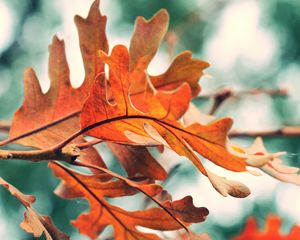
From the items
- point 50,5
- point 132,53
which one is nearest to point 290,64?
point 50,5

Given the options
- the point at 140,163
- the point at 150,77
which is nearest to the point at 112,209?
the point at 140,163

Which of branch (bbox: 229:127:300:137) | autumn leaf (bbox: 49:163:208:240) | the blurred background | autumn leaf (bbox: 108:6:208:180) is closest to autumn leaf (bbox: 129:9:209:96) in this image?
autumn leaf (bbox: 108:6:208:180)

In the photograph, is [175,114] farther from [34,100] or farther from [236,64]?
[236,64]

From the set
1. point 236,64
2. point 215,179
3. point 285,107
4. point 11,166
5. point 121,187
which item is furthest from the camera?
point 236,64

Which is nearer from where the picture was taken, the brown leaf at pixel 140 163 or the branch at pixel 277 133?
the brown leaf at pixel 140 163

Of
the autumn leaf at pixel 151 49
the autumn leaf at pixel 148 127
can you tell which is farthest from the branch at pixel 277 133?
the autumn leaf at pixel 148 127

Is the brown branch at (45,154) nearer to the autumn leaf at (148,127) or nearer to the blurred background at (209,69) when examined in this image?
the autumn leaf at (148,127)
